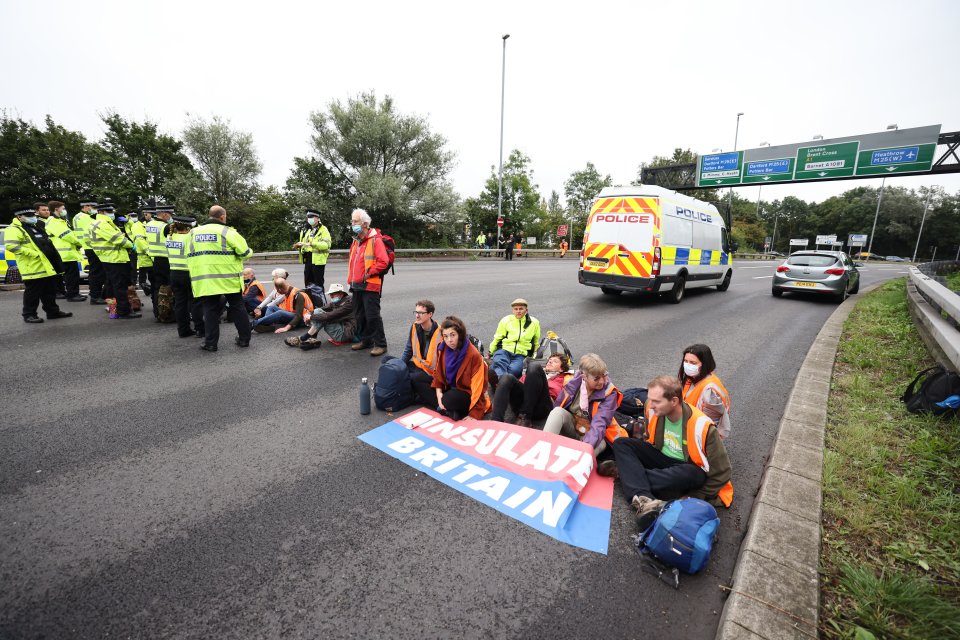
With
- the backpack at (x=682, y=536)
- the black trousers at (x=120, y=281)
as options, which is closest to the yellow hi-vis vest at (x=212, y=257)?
the black trousers at (x=120, y=281)

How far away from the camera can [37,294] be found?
7.26 metres

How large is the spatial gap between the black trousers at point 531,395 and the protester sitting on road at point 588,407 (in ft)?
0.81

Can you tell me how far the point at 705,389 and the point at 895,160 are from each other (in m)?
25.9

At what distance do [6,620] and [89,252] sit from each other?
31.1 feet

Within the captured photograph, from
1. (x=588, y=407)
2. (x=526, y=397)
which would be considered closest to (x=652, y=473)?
(x=588, y=407)

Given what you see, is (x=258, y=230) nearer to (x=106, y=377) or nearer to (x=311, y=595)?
(x=106, y=377)

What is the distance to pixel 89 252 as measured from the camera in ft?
28.9

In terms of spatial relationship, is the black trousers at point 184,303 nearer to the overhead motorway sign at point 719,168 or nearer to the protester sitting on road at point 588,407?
the protester sitting on road at point 588,407

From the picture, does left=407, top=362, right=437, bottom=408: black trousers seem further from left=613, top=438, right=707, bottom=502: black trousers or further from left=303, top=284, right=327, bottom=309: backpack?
left=303, top=284, right=327, bottom=309: backpack

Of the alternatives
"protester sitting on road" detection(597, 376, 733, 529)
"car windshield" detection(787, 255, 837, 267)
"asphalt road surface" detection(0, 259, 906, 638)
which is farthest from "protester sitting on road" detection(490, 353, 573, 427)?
"car windshield" detection(787, 255, 837, 267)

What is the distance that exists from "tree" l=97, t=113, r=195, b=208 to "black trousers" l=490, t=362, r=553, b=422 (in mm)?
37223

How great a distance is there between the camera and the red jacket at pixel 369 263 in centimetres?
604

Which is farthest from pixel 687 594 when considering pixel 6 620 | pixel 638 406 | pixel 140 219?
pixel 140 219

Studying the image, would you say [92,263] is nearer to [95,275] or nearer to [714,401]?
[95,275]
